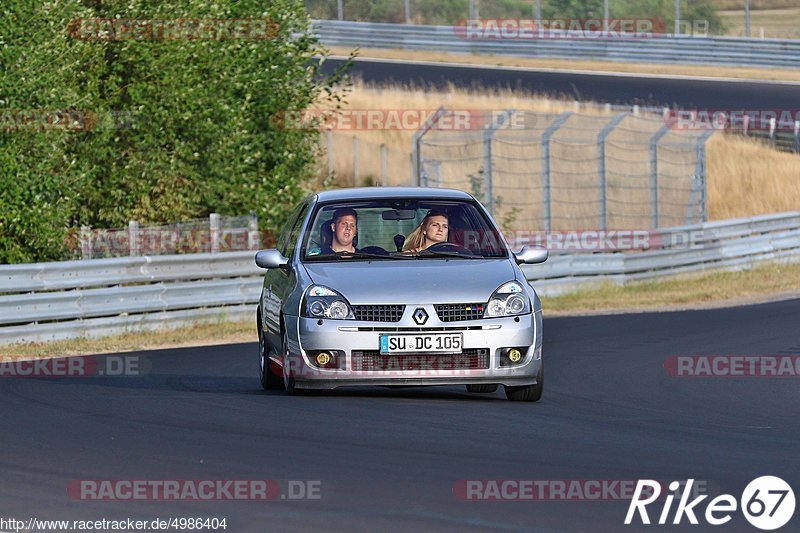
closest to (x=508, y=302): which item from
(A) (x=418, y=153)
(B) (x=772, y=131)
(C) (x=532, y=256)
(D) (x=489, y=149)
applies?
(C) (x=532, y=256)

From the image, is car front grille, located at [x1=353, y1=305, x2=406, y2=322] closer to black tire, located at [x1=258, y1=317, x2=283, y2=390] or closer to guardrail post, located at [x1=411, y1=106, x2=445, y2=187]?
black tire, located at [x1=258, y1=317, x2=283, y2=390]

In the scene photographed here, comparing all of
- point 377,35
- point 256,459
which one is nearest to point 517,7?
point 377,35

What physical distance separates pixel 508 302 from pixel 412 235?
4.26 ft

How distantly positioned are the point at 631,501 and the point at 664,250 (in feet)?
66.3

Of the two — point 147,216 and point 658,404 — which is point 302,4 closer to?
point 147,216

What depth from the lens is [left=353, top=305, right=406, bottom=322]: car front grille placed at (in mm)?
10180

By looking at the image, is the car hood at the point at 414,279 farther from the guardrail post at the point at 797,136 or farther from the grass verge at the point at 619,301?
the guardrail post at the point at 797,136

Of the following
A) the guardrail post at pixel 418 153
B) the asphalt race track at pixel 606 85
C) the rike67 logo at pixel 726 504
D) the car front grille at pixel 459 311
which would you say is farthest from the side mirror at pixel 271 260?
the asphalt race track at pixel 606 85

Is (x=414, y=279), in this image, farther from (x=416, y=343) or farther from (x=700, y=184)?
(x=700, y=184)

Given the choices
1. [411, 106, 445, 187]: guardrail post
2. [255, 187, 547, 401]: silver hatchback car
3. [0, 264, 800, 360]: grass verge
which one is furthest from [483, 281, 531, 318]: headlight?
[411, 106, 445, 187]: guardrail post

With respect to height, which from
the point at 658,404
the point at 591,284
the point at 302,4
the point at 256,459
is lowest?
the point at 591,284

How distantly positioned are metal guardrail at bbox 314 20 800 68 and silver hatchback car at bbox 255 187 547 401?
123 ft

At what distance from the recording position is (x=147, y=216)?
24.4m

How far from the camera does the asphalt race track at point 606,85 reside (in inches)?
1677
